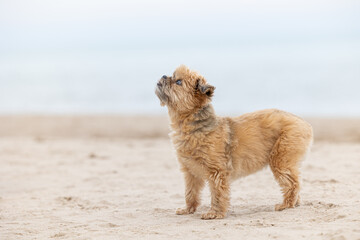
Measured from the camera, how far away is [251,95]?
1137 inches

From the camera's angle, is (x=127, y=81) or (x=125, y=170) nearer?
(x=125, y=170)

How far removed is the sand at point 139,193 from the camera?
567 cm

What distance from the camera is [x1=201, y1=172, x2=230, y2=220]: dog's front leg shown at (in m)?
6.45

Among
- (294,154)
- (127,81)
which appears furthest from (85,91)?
(294,154)

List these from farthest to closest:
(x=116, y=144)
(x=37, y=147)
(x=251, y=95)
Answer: (x=251, y=95) < (x=116, y=144) < (x=37, y=147)

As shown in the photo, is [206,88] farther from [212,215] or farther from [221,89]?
[221,89]

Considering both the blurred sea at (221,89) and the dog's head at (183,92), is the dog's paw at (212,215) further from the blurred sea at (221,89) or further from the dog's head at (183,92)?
the blurred sea at (221,89)

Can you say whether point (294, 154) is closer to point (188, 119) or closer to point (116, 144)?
point (188, 119)

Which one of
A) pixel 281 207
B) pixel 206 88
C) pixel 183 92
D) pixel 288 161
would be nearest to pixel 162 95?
pixel 183 92

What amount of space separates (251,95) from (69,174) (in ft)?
66.4

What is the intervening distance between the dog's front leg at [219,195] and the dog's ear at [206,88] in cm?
105

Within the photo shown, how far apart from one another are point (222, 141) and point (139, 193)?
225 centimetres

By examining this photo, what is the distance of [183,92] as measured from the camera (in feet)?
21.5

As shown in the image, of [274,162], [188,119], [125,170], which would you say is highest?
[188,119]
